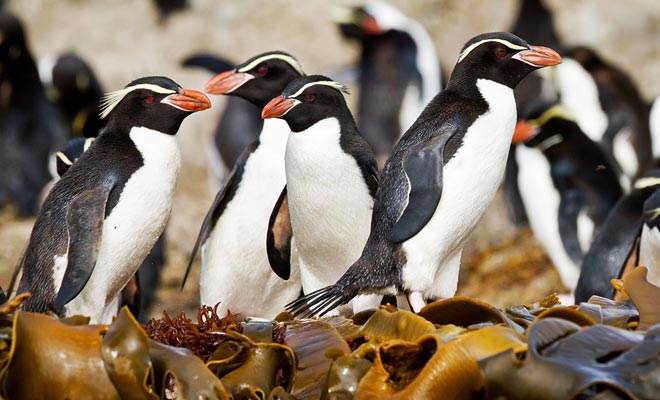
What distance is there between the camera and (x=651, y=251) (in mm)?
6176

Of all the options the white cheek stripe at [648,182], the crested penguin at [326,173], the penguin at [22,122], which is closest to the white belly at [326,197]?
the crested penguin at [326,173]

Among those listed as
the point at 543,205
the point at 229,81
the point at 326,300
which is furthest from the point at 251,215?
the point at 543,205

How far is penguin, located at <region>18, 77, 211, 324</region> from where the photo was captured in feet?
15.5

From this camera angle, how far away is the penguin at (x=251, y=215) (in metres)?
5.99

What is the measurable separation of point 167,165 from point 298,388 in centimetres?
142

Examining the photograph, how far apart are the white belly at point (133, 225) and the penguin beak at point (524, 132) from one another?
507 cm

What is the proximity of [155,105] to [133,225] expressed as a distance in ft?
1.77

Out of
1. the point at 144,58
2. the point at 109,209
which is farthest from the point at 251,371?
the point at 144,58

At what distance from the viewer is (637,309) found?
4059mm

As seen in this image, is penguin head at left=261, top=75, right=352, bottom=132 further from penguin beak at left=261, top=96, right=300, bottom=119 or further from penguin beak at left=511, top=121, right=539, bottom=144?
penguin beak at left=511, top=121, right=539, bottom=144

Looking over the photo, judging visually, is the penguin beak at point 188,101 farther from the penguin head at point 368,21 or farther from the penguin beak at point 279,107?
the penguin head at point 368,21

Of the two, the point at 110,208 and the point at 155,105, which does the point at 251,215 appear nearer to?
the point at 155,105

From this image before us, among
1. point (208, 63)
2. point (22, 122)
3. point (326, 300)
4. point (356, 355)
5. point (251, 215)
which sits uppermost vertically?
point (356, 355)

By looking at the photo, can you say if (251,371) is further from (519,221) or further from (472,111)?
(519,221)
